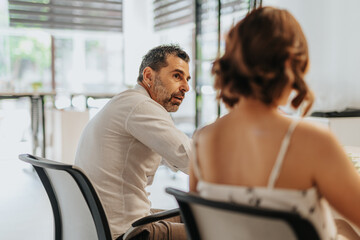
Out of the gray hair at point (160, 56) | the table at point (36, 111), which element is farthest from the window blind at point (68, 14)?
the gray hair at point (160, 56)

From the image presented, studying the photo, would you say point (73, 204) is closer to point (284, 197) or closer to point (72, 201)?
point (72, 201)

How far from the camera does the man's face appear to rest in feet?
5.63

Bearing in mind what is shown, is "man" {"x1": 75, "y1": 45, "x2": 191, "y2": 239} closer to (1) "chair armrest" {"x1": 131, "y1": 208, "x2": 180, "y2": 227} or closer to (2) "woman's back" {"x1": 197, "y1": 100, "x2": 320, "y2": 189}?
(1) "chair armrest" {"x1": 131, "y1": 208, "x2": 180, "y2": 227}

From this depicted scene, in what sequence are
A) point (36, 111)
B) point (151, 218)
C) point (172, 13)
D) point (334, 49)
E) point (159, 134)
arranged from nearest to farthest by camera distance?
1. point (151, 218)
2. point (159, 134)
3. point (334, 49)
4. point (36, 111)
5. point (172, 13)

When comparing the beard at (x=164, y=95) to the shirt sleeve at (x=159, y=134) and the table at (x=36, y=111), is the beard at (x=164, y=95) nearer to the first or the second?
the shirt sleeve at (x=159, y=134)

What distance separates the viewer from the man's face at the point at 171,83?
5.63ft

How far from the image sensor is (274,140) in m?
0.84

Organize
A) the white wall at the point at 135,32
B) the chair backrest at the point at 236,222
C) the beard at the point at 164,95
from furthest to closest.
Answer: the white wall at the point at 135,32
the beard at the point at 164,95
the chair backrest at the point at 236,222

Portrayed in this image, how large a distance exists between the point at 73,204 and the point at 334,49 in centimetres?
333

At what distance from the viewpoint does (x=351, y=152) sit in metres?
1.78

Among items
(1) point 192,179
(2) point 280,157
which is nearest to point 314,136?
(2) point 280,157

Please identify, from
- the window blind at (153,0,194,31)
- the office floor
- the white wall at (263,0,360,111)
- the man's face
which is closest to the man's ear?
the man's face

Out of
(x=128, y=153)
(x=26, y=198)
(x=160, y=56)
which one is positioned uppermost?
(x=160, y=56)

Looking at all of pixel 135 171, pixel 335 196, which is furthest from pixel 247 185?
pixel 135 171
